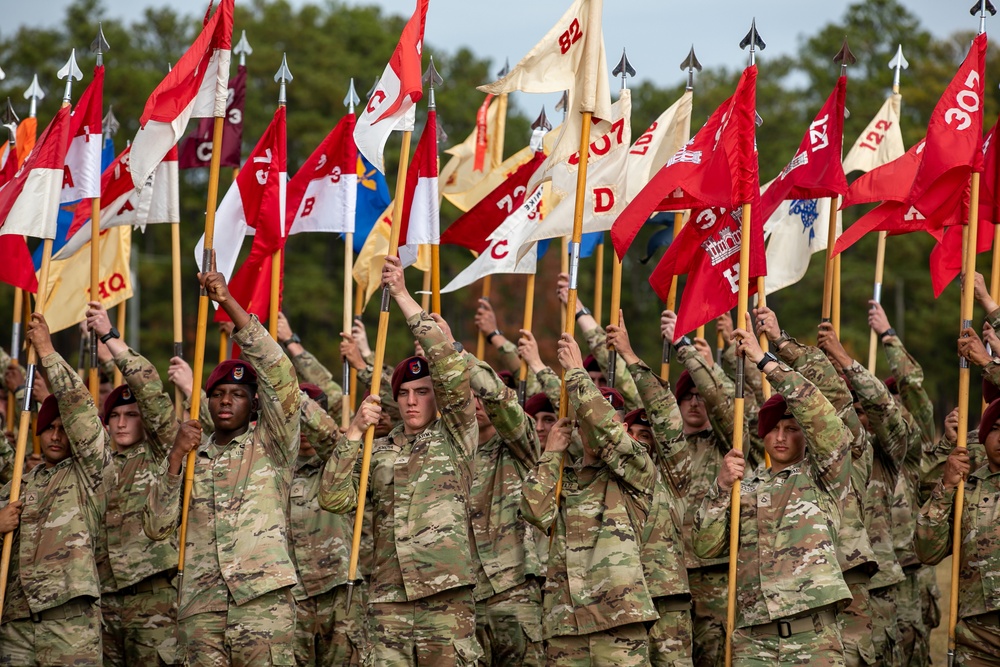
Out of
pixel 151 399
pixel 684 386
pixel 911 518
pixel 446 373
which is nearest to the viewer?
pixel 446 373

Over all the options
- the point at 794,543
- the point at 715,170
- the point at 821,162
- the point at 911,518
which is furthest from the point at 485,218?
the point at 794,543

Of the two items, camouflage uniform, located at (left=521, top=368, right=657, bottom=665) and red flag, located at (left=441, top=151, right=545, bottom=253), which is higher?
red flag, located at (left=441, top=151, right=545, bottom=253)

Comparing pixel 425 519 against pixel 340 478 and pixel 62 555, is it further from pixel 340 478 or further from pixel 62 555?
pixel 62 555

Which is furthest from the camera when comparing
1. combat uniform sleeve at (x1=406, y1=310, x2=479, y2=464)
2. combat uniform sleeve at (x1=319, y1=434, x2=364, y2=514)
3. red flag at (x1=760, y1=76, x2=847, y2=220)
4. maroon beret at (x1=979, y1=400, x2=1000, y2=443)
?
red flag at (x1=760, y1=76, x2=847, y2=220)

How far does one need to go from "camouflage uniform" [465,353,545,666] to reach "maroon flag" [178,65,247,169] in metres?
4.53

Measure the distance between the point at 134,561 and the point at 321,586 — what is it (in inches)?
58.5

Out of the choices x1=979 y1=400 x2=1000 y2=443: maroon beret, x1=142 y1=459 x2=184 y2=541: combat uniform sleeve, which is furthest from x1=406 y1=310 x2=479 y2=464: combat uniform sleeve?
x1=979 y1=400 x2=1000 y2=443: maroon beret

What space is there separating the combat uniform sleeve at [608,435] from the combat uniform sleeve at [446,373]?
0.71 metres

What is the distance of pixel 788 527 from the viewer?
909cm

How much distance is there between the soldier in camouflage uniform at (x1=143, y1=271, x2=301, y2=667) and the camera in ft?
30.5

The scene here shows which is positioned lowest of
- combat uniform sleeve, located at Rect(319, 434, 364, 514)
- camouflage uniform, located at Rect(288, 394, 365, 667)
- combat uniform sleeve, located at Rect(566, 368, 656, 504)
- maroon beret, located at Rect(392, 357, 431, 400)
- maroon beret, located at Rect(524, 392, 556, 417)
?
camouflage uniform, located at Rect(288, 394, 365, 667)

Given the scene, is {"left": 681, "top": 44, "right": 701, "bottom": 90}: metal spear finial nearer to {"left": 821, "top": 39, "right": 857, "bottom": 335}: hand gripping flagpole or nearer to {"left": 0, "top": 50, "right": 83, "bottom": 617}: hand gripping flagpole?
{"left": 821, "top": 39, "right": 857, "bottom": 335}: hand gripping flagpole

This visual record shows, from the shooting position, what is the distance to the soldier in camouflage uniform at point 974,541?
383 inches

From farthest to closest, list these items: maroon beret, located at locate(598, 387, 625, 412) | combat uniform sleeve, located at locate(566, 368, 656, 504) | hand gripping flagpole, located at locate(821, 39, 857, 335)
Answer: hand gripping flagpole, located at locate(821, 39, 857, 335) → maroon beret, located at locate(598, 387, 625, 412) → combat uniform sleeve, located at locate(566, 368, 656, 504)
